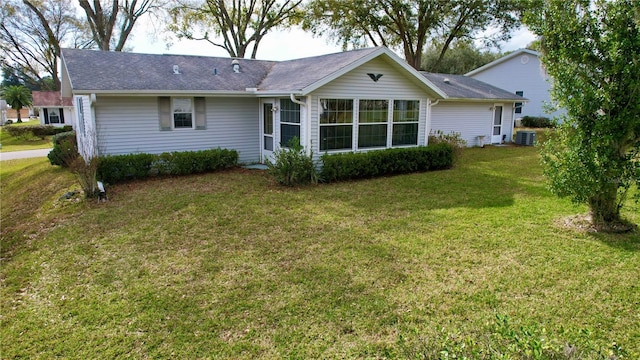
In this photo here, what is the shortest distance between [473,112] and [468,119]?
1.57ft

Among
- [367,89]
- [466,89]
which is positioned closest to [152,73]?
[367,89]

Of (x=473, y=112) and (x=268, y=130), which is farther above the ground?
(x=473, y=112)

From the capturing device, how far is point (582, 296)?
15.4 feet

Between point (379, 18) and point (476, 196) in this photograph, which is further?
point (379, 18)

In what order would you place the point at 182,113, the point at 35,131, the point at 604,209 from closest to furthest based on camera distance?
the point at 604,209 → the point at 182,113 → the point at 35,131

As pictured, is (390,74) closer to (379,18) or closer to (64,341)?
(64,341)

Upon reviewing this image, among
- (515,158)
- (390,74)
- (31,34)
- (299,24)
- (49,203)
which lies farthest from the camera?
(31,34)

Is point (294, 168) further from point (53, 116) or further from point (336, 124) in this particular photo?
point (53, 116)

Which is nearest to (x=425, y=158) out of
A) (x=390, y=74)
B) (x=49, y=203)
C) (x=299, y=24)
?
(x=390, y=74)

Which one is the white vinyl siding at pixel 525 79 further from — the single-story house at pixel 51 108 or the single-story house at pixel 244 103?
the single-story house at pixel 51 108

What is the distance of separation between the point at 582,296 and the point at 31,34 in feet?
152

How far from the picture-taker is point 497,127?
20.9 meters

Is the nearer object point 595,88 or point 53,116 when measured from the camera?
point 595,88

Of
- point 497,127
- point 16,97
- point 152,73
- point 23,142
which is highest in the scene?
point 16,97
